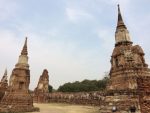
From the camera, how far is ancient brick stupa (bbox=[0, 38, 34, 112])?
1762 cm

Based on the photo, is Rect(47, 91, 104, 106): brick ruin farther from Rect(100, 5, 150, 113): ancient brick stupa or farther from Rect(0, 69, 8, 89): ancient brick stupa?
Rect(100, 5, 150, 113): ancient brick stupa

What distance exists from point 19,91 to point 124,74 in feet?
35.9

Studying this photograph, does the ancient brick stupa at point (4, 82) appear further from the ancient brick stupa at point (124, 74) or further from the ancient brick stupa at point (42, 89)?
the ancient brick stupa at point (124, 74)

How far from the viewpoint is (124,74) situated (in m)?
12.8

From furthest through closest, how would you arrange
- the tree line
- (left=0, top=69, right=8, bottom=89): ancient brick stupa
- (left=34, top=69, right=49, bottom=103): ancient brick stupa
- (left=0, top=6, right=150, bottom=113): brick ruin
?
the tree line, (left=34, top=69, right=49, bottom=103): ancient brick stupa, (left=0, top=69, right=8, bottom=89): ancient brick stupa, (left=0, top=6, right=150, bottom=113): brick ruin

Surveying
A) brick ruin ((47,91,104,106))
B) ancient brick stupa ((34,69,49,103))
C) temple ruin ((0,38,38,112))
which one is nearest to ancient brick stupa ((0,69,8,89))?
ancient brick stupa ((34,69,49,103))

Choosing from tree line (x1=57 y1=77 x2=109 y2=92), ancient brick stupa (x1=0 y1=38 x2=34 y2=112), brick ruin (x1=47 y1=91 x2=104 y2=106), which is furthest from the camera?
tree line (x1=57 y1=77 x2=109 y2=92)

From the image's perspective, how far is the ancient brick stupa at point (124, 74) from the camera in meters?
11.3

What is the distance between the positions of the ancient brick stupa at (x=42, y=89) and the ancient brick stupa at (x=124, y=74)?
72.4 feet

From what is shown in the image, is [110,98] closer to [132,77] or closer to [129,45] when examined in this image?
[132,77]

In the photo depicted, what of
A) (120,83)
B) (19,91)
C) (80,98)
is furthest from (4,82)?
(120,83)

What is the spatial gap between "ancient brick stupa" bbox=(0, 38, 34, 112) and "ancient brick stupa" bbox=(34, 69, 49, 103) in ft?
49.0

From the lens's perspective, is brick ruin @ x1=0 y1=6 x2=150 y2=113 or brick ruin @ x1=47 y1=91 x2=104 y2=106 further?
brick ruin @ x1=47 y1=91 x2=104 y2=106

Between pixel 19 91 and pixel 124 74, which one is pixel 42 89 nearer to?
pixel 19 91
